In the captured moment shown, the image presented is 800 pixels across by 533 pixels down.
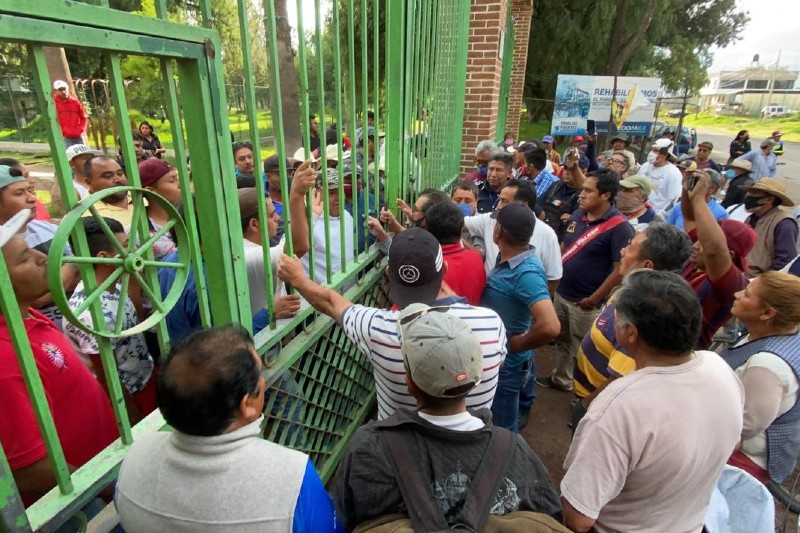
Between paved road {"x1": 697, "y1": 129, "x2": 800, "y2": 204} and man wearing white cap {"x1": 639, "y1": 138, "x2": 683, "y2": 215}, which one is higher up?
man wearing white cap {"x1": 639, "y1": 138, "x2": 683, "y2": 215}

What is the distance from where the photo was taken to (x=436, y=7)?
3.52 m

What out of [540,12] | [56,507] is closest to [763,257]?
[56,507]

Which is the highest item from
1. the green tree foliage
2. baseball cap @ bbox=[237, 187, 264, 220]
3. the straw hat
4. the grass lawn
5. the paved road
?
the green tree foliage

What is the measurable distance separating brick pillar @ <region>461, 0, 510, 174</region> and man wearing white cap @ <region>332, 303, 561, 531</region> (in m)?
4.65

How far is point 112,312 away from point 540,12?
17743 millimetres

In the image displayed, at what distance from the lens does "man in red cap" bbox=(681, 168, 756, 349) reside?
2.50 metres

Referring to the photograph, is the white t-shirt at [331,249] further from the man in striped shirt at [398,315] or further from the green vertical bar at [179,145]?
the green vertical bar at [179,145]

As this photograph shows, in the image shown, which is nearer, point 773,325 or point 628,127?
point 773,325

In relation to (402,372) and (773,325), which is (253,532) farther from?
(773,325)

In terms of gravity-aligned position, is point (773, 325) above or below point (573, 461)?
above

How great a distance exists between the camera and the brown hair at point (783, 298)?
181 cm

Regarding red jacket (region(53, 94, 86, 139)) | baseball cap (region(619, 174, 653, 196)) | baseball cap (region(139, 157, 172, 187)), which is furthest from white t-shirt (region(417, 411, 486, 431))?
red jacket (region(53, 94, 86, 139))

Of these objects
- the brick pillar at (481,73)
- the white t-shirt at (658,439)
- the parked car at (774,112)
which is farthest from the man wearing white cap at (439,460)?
the parked car at (774,112)

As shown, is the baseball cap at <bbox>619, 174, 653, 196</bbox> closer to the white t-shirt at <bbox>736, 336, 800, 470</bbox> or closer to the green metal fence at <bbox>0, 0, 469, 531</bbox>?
the green metal fence at <bbox>0, 0, 469, 531</bbox>
